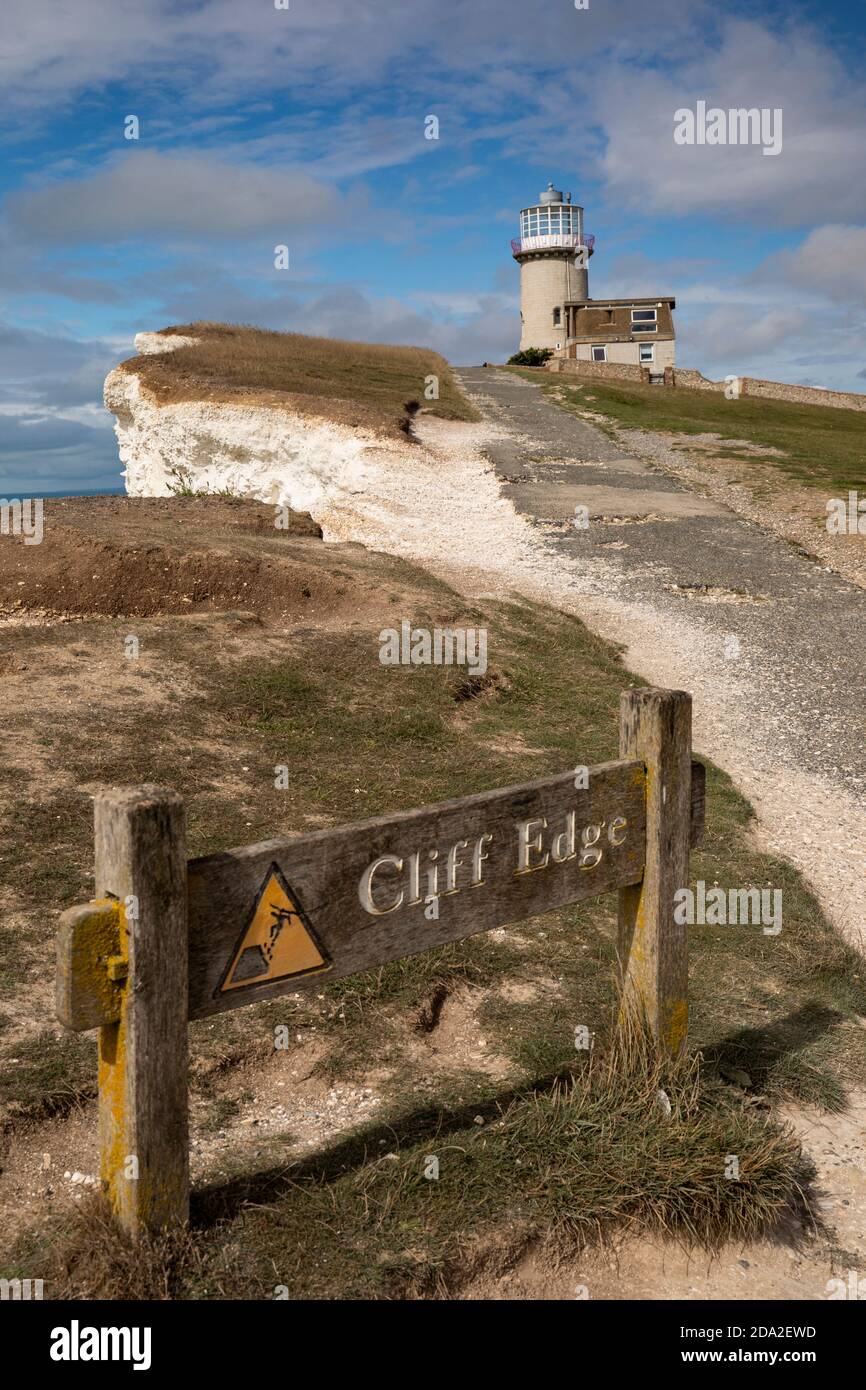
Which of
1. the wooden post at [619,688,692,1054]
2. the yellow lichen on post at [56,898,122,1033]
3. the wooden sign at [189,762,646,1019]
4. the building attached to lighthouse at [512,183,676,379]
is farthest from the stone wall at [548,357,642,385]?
the yellow lichen on post at [56,898,122,1033]

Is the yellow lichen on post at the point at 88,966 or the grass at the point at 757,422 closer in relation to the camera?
the yellow lichen on post at the point at 88,966

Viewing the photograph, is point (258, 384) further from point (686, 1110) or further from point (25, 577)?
point (686, 1110)

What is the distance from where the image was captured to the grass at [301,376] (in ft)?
83.3

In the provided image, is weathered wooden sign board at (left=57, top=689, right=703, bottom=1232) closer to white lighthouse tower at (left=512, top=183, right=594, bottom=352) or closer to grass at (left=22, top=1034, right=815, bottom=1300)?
grass at (left=22, top=1034, right=815, bottom=1300)

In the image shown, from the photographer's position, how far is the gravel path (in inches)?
356

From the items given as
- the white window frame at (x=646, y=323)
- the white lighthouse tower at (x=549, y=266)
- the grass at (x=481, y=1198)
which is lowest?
the grass at (x=481, y=1198)

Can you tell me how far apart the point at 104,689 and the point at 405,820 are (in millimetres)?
5637

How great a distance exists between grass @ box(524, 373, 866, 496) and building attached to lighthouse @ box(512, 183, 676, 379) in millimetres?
12281

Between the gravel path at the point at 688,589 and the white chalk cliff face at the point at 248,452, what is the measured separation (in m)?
0.68

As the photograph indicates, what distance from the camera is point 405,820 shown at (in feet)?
11.6

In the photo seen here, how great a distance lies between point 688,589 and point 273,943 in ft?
42.9

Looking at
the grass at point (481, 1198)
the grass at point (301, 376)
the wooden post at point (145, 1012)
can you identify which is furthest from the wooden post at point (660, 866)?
the grass at point (301, 376)

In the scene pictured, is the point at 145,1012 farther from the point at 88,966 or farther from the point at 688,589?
the point at 688,589

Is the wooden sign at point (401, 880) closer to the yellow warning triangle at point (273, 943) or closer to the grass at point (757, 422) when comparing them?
the yellow warning triangle at point (273, 943)
